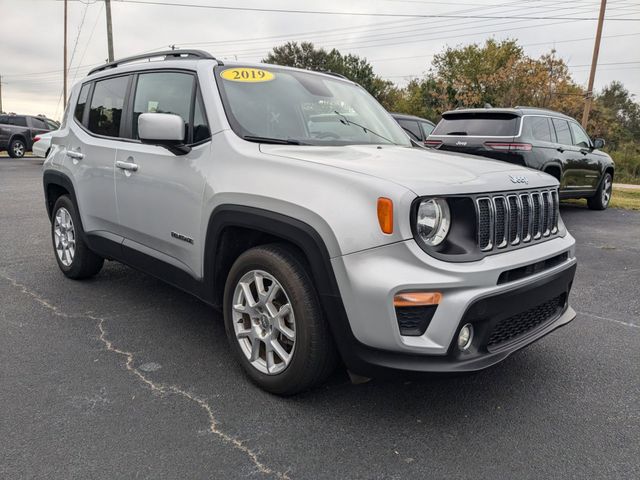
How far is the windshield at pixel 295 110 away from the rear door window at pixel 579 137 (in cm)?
727

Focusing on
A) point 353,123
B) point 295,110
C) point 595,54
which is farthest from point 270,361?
point 595,54

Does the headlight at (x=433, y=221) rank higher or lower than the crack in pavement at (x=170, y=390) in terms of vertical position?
higher

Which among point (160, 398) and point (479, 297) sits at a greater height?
point (479, 297)

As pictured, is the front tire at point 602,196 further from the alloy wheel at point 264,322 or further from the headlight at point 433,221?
the alloy wheel at point 264,322

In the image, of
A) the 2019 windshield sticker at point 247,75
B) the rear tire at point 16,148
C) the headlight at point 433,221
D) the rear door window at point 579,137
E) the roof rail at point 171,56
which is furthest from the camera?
the rear tire at point 16,148

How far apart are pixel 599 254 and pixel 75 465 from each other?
6521 mm

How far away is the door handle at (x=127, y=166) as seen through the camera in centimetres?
375

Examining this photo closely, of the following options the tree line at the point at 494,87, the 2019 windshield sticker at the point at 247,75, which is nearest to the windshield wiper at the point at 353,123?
the 2019 windshield sticker at the point at 247,75

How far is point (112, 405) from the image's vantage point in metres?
2.81

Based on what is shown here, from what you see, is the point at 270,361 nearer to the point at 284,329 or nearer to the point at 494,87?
the point at 284,329

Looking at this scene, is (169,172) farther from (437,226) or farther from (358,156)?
(437,226)

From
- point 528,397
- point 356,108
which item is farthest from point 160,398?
point 356,108

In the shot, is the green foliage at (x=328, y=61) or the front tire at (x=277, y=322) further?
the green foliage at (x=328, y=61)

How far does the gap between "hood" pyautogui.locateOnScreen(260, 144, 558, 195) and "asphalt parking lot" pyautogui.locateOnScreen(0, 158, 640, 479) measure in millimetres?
931
